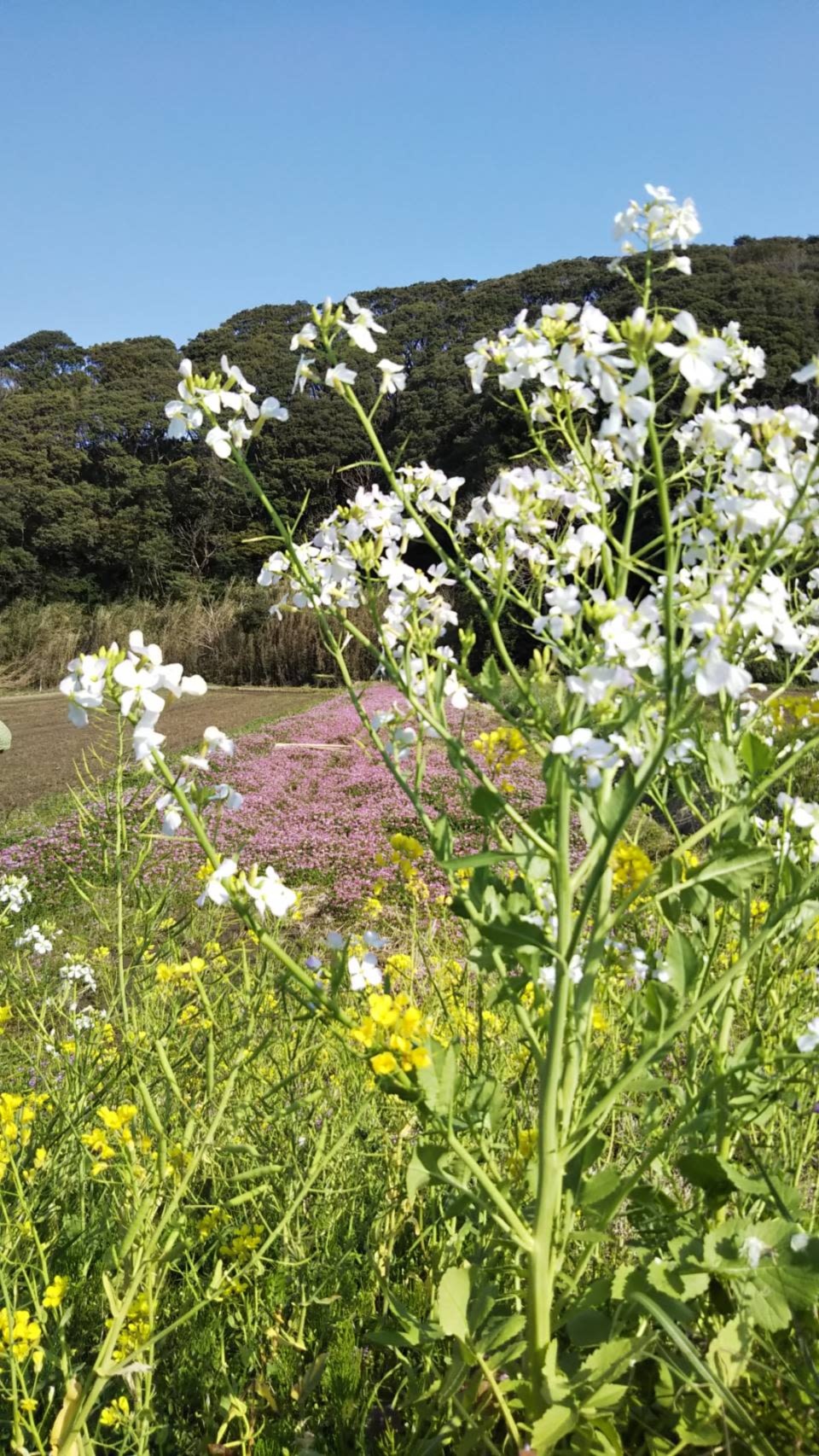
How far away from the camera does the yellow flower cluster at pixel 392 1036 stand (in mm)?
847

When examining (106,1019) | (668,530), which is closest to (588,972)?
(668,530)

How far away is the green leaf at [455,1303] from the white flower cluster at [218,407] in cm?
99

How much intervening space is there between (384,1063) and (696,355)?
0.71m

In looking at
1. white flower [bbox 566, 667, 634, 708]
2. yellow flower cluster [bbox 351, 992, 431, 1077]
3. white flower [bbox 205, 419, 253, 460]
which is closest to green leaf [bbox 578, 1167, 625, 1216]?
yellow flower cluster [bbox 351, 992, 431, 1077]

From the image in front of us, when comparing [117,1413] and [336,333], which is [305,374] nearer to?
[336,333]

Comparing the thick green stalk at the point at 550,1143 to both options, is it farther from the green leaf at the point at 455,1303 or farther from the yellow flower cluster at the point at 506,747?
the yellow flower cluster at the point at 506,747

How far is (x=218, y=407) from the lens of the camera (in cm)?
117

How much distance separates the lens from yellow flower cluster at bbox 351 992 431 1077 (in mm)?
847

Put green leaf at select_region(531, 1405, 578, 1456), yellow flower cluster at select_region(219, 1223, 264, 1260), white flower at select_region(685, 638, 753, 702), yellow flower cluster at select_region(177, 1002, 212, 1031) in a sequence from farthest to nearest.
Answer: yellow flower cluster at select_region(177, 1002, 212, 1031)
yellow flower cluster at select_region(219, 1223, 264, 1260)
green leaf at select_region(531, 1405, 578, 1456)
white flower at select_region(685, 638, 753, 702)

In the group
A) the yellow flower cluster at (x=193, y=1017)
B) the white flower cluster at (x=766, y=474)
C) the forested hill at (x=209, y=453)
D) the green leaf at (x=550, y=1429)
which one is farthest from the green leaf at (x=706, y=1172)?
the forested hill at (x=209, y=453)

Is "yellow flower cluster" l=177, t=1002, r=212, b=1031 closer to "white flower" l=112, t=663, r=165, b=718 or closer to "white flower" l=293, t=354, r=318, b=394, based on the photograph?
"white flower" l=112, t=663, r=165, b=718

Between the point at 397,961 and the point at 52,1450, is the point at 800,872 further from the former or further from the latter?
the point at 52,1450

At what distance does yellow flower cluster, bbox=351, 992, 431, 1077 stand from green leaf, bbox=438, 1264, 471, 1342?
0.78ft

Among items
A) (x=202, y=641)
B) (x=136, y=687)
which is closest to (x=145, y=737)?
(x=136, y=687)
